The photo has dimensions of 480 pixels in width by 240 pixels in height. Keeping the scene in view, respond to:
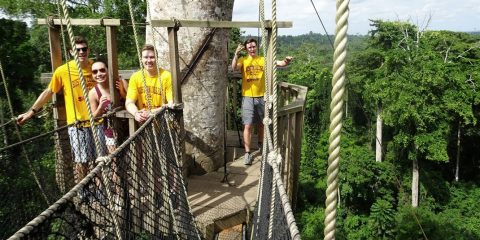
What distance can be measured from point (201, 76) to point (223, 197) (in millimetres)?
1177

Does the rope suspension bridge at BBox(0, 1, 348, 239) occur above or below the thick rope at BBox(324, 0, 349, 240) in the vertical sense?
below

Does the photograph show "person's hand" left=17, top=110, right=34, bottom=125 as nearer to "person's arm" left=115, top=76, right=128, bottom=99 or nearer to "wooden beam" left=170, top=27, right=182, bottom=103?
"person's arm" left=115, top=76, right=128, bottom=99

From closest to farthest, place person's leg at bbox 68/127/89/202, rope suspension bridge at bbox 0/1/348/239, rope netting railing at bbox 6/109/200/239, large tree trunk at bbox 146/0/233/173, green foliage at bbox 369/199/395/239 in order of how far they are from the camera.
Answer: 1. rope suspension bridge at bbox 0/1/348/239
2. rope netting railing at bbox 6/109/200/239
3. person's leg at bbox 68/127/89/202
4. large tree trunk at bbox 146/0/233/173
5. green foliage at bbox 369/199/395/239

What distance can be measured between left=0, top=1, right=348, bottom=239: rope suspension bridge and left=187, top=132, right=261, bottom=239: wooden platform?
9 cm

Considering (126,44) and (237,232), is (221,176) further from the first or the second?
(126,44)

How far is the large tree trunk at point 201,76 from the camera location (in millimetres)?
3850

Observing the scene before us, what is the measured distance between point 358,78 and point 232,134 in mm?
26470

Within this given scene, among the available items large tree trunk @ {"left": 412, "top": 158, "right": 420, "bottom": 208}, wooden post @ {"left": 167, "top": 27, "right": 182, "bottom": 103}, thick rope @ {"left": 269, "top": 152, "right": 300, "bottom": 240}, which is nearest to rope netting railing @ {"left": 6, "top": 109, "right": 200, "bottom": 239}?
wooden post @ {"left": 167, "top": 27, "right": 182, "bottom": 103}

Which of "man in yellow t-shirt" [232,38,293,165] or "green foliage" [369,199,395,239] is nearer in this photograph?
"man in yellow t-shirt" [232,38,293,165]

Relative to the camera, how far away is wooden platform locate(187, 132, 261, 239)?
300cm

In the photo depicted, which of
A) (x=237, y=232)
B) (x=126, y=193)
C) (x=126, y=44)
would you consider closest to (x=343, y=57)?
(x=126, y=193)

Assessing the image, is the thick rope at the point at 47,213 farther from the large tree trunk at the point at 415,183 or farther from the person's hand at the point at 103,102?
the large tree trunk at the point at 415,183

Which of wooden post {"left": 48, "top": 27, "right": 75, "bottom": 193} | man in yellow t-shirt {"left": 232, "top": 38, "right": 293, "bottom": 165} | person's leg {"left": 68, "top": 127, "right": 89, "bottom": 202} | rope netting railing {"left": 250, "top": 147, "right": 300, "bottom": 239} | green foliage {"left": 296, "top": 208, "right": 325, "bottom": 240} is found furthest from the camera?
green foliage {"left": 296, "top": 208, "right": 325, "bottom": 240}

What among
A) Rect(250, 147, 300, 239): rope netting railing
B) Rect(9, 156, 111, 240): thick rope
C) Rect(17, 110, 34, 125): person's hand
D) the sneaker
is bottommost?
the sneaker
